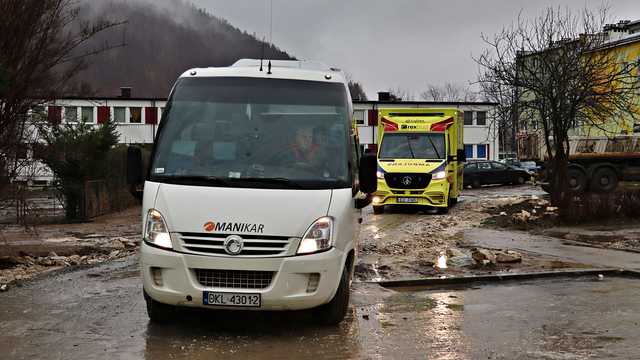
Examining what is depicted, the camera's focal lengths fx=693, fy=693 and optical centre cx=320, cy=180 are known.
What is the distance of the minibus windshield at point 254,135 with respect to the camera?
22.2 ft

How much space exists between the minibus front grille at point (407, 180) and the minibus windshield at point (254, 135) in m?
12.8

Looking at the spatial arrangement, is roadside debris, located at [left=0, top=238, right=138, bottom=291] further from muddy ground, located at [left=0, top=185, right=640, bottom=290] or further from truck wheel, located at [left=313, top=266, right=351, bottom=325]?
truck wheel, located at [left=313, top=266, right=351, bottom=325]

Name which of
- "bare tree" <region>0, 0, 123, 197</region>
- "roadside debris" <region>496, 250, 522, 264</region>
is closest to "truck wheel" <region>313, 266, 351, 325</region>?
"roadside debris" <region>496, 250, 522, 264</region>

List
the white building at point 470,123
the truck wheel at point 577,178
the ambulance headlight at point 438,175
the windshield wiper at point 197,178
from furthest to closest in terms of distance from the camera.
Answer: the white building at point 470,123 < the truck wheel at point 577,178 < the ambulance headlight at point 438,175 < the windshield wiper at point 197,178

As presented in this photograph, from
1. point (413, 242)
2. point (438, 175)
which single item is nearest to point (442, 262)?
point (413, 242)

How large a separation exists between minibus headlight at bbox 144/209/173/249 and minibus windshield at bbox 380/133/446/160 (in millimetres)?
14751

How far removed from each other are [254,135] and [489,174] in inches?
1322

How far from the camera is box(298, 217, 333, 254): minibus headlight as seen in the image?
20.7 feet

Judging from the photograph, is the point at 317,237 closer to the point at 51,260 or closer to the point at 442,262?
the point at 442,262

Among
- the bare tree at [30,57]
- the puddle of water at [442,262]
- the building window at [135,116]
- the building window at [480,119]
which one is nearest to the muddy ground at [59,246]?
the bare tree at [30,57]

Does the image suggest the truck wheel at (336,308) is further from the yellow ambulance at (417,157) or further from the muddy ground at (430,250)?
the yellow ambulance at (417,157)

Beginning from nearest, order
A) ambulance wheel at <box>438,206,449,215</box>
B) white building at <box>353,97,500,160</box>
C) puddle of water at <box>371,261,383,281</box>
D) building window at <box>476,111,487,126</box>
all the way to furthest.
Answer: puddle of water at <box>371,261,383,281</box> < ambulance wheel at <box>438,206,449,215</box> < building window at <box>476,111,487,126</box> < white building at <box>353,97,500,160</box>

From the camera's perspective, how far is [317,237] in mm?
6359

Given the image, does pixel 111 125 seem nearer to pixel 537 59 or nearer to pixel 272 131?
pixel 537 59
